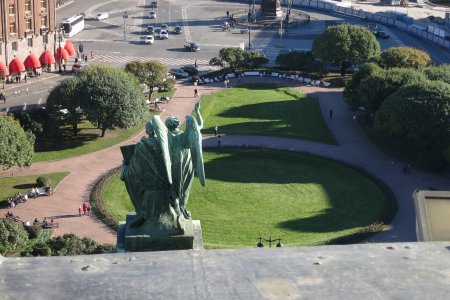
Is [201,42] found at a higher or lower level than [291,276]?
lower

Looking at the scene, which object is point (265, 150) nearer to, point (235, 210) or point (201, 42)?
point (235, 210)

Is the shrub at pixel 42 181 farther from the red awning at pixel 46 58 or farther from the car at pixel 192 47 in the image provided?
the car at pixel 192 47

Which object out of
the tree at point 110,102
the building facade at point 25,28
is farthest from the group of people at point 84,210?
the building facade at point 25,28

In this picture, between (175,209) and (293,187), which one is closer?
(175,209)

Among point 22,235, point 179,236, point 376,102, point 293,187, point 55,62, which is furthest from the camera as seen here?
point 55,62

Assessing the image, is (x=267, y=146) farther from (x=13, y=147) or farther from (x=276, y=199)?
(x=13, y=147)

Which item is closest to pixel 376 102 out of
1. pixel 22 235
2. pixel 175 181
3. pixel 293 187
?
pixel 293 187
